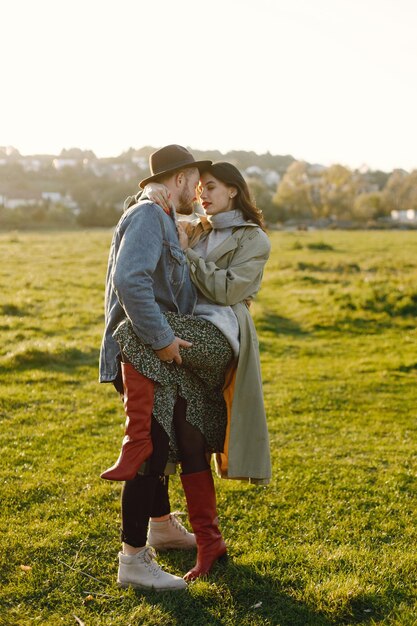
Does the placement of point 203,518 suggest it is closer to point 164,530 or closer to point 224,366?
point 164,530

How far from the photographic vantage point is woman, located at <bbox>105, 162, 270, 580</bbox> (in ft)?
13.0

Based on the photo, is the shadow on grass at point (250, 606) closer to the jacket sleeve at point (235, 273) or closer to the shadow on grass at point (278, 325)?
the jacket sleeve at point (235, 273)

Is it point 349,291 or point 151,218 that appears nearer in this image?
point 151,218

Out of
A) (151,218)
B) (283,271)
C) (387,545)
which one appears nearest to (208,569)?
(387,545)

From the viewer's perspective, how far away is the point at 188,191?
3.98m

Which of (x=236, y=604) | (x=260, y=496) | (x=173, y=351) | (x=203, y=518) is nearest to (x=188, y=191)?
(x=173, y=351)

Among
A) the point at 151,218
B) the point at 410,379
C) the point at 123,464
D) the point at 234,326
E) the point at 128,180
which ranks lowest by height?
the point at 410,379

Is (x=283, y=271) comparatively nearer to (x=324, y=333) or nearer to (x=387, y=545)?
(x=324, y=333)

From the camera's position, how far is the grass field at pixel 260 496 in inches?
151

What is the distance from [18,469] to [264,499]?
87.6 inches

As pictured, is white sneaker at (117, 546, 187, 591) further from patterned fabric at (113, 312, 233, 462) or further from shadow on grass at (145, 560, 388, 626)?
patterned fabric at (113, 312, 233, 462)

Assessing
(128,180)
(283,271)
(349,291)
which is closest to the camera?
(349,291)

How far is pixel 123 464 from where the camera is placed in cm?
374

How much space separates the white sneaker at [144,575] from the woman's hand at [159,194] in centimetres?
209
